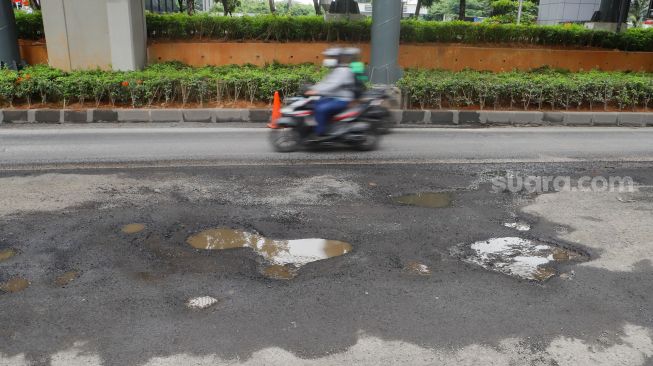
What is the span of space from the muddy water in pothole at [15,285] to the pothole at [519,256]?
3475 mm

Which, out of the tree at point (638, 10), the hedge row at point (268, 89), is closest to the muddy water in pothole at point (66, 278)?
the hedge row at point (268, 89)

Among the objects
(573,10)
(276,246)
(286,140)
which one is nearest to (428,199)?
(276,246)

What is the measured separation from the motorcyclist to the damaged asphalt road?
165 centimetres

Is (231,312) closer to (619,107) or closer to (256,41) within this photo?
(619,107)

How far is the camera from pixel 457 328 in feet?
11.6

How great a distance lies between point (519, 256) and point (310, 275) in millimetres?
1878

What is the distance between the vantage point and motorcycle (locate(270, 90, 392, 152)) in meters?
8.03

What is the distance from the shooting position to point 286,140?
8430 millimetres

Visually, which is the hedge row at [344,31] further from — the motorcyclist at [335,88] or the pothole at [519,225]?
the pothole at [519,225]

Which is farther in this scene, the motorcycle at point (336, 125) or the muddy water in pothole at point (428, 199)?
the motorcycle at point (336, 125)

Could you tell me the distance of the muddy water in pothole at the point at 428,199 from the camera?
19.7 feet

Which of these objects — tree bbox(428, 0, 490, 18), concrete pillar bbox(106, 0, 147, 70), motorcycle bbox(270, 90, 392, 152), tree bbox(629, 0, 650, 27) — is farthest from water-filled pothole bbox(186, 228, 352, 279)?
tree bbox(428, 0, 490, 18)

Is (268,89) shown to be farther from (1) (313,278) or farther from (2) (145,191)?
(1) (313,278)

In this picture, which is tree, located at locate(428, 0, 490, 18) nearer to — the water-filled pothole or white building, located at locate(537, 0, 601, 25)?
white building, located at locate(537, 0, 601, 25)
